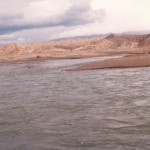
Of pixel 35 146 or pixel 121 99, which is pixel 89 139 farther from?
pixel 121 99

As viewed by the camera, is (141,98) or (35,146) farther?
(141,98)

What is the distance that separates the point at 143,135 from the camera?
9.35 meters

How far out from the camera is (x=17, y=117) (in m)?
12.3

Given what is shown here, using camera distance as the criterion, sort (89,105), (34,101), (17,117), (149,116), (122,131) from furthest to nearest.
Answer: (34,101)
(89,105)
(17,117)
(149,116)
(122,131)

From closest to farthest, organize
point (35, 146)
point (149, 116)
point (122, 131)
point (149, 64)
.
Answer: point (35, 146)
point (122, 131)
point (149, 116)
point (149, 64)

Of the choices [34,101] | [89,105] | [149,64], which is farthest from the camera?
[149,64]

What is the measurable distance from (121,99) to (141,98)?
2.38ft

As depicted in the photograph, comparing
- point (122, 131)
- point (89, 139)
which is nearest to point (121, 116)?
point (122, 131)

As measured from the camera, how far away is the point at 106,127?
34.0 ft

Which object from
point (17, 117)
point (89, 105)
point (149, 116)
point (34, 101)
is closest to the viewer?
point (149, 116)

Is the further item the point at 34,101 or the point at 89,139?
the point at 34,101

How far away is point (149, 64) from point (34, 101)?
16.9m

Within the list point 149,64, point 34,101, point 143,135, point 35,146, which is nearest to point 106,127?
point 143,135

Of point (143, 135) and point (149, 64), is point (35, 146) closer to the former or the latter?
point (143, 135)
